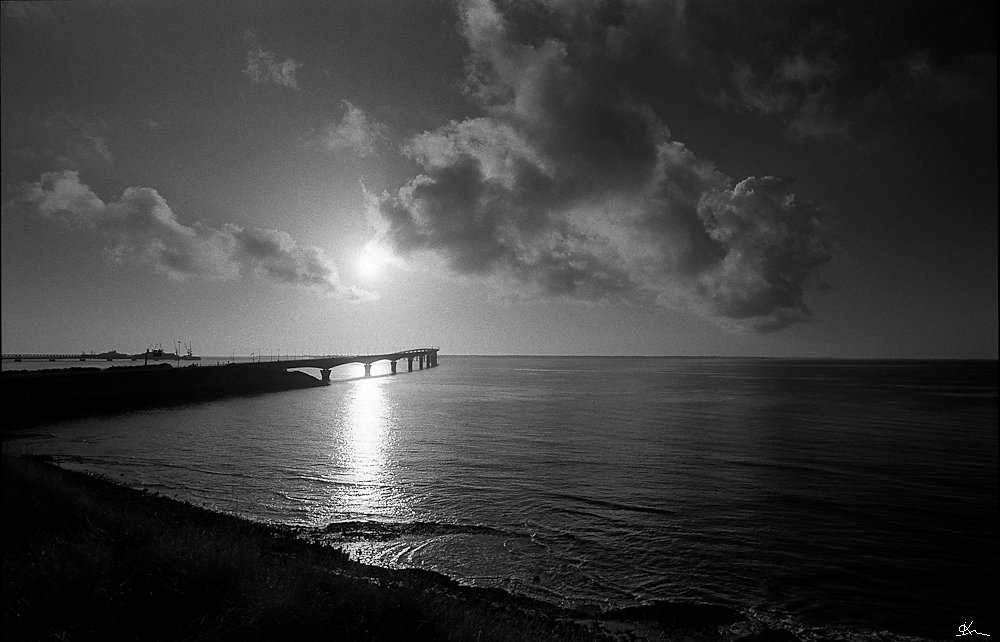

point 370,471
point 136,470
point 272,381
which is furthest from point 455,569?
point 272,381

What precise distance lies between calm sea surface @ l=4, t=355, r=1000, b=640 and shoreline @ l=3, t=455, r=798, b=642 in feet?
3.45

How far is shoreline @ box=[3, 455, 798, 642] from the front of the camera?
23.7ft

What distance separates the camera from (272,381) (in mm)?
95000

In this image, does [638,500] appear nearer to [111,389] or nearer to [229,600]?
[229,600]

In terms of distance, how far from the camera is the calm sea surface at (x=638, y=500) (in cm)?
1298

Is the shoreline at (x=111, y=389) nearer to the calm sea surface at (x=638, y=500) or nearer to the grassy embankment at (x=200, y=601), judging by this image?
the calm sea surface at (x=638, y=500)

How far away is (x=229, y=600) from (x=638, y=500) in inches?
665

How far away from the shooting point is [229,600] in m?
7.63

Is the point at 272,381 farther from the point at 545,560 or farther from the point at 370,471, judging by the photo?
the point at 545,560

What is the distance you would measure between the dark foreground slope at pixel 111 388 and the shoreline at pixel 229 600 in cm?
5029

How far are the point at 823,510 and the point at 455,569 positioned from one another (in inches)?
609
